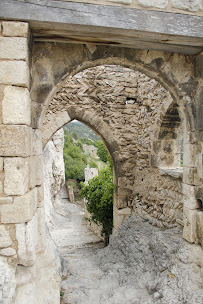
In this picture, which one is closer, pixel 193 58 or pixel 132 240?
pixel 193 58

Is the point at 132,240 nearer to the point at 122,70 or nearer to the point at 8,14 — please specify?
the point at 122,70

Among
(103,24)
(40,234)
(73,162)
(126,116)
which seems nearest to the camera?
(103,24)

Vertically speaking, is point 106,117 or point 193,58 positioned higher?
point 193,58

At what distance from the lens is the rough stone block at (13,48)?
2014mm

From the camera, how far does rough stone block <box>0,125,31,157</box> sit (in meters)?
2.01

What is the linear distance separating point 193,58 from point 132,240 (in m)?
3.49

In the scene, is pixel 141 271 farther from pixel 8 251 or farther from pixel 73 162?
pixel 73 162

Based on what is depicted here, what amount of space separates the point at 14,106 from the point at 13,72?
30 cm

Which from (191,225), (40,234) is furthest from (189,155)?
(40,234)

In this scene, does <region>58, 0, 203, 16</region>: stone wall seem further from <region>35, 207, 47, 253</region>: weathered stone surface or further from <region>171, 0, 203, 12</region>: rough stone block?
<region>35, 207, 47, 253</region>: weathered stone surface

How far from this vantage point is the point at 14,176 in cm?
203

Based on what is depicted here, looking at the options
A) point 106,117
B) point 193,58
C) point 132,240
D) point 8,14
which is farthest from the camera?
point 106,117

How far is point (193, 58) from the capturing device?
297 cm

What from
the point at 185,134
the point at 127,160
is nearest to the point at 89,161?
the point at 127,160
